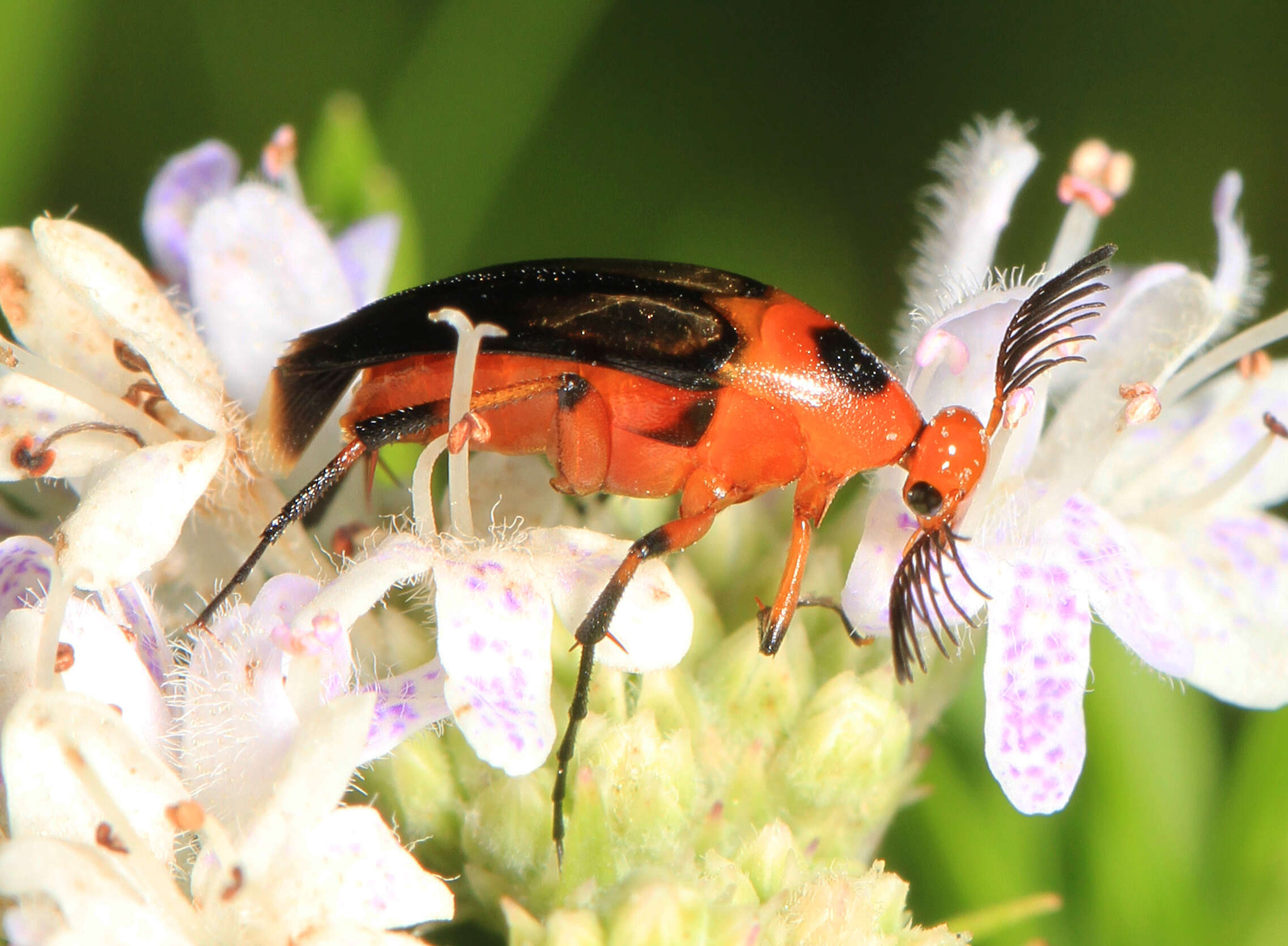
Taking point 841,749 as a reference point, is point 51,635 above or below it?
below

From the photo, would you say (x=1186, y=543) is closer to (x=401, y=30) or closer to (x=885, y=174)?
(x=885, y=174)

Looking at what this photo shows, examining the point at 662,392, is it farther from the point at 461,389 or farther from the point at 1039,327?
the point at 1039,327

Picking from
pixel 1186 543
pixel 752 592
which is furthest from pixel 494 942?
pixel 1186 543

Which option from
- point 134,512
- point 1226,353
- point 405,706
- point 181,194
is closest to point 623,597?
point 405,706

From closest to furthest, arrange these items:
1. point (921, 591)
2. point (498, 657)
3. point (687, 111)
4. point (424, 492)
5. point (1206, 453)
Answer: point (498, 657) → point (921, 591) → point (424, 492) → point (1206, 453) → point (687, 111)

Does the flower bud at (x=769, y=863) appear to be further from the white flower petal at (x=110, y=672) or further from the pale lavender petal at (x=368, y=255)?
the pale lavender petal at (x=368, y=255)

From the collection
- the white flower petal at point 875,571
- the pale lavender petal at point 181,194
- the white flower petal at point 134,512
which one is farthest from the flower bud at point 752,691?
the pale lavender petal at point 181,194
